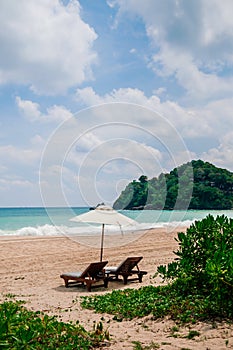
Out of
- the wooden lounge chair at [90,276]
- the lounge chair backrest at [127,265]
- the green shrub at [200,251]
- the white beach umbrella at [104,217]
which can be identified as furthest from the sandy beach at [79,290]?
the white beach umbrella at [104,217]

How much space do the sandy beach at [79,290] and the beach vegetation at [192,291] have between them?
275 mm

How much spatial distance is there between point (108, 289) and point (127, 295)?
2.17 m

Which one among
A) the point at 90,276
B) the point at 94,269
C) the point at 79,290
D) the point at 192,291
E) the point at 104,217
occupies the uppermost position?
the point at 104,217

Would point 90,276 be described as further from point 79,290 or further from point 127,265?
point 127,265

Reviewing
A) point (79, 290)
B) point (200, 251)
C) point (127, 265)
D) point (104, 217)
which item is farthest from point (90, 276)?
point (200, 251)

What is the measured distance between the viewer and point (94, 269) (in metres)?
11.1

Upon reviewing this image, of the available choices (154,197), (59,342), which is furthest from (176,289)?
(154,197)

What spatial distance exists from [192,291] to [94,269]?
407 cm

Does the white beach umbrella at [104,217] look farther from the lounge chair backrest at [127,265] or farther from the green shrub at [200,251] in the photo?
the green shrub at [200,251]

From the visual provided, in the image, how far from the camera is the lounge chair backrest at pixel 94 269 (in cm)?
1090

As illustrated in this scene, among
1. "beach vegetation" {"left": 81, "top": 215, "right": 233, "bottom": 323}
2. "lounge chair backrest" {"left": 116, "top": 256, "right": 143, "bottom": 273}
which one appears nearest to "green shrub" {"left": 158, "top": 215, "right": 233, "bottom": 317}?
"beach vegetation" {"left": 81, "top": 215, "right": 233, "bottom": 323}

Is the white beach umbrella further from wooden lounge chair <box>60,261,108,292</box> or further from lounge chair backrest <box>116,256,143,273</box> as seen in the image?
wooden lounge chair <box>60,261,108,292</box>

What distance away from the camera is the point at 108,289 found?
11.0 m

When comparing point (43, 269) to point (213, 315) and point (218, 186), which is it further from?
point (218, 186)
